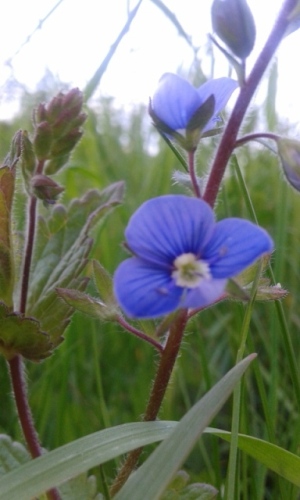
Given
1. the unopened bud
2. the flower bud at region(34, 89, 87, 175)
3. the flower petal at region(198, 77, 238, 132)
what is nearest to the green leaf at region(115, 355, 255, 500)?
the unopened bud

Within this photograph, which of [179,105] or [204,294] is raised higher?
[179,105]

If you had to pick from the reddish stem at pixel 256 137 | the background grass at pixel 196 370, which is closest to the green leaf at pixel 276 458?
the background grass at pixel 196 370

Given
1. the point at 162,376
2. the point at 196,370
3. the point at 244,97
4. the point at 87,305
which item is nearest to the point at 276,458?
the point at 162,376

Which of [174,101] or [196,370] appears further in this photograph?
[196,370]

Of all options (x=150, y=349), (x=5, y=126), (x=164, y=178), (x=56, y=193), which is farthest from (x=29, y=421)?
(x=5, y=126)

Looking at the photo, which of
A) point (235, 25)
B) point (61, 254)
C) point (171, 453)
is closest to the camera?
point (171, 453)

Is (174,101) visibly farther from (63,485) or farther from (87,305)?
(63,485)

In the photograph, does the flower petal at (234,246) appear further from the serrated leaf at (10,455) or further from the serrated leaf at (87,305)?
the serrated leaf at (10,455)

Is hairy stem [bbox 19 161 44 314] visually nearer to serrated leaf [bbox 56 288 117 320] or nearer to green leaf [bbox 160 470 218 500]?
serrated leaf [bbox 56 288 117 320]

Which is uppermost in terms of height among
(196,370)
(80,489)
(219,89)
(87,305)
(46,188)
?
(219,89)
